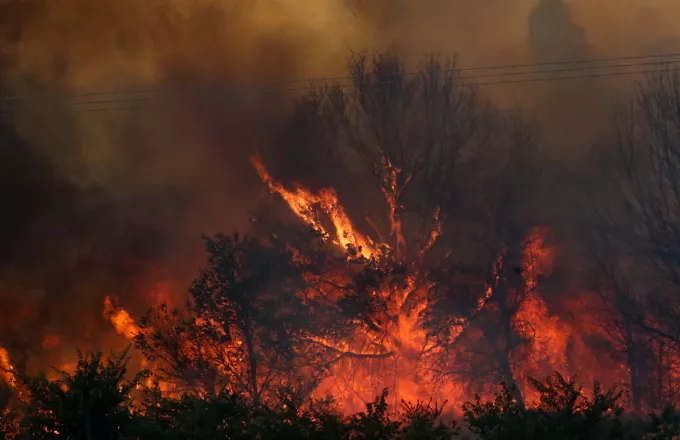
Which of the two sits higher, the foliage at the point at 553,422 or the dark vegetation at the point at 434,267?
the dark vegetation at the point at 434,267

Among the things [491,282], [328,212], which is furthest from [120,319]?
[491,282]

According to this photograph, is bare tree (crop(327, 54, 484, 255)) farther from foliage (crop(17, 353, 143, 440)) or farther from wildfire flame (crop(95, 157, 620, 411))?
foliage (crop(17, 353, 143, 440))

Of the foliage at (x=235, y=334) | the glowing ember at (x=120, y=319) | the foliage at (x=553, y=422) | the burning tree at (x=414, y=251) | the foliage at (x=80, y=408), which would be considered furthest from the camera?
the glowing ember at (x=120, y=319)

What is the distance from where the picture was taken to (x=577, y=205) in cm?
1662

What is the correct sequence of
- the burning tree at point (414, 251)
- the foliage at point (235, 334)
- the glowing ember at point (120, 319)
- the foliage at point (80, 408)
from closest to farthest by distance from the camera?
the foliage at point (80, 408) → the foliage at point (235, 334) → the burning tree at point (414, 251) → the glowing ember at point (120, 319)

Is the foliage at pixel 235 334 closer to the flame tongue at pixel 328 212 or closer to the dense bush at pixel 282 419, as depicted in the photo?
the flame tongue at pixel 328 212

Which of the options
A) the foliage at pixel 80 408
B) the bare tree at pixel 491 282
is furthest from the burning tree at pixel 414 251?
the foliage at pixel 80 408

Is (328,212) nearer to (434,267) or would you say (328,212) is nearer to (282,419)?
(434,267)

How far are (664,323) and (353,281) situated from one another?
293 inches

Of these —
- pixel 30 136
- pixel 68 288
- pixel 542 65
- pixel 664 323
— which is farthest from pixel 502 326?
pixel 30 136

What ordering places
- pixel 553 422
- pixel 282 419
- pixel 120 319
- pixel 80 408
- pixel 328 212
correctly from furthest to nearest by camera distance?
pixel 120 319, pixel 328 212, pixel 80 408, pixel 282 419, pixel 553 422

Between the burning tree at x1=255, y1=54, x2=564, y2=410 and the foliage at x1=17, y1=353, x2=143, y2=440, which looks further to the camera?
the burning tree at x1=255, y1=54, x2=564, y2=410

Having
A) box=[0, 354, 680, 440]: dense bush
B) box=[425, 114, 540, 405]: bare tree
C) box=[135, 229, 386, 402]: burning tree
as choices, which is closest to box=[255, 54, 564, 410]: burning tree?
box=[425, 114, 540, 405]: bare tree

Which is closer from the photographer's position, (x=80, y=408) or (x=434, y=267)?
(x=80, y=408)
